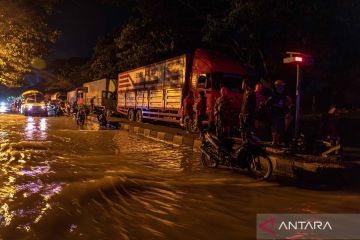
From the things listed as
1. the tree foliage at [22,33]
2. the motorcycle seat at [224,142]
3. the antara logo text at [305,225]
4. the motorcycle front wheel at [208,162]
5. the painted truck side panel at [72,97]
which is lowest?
the antara logo text at [305,225]

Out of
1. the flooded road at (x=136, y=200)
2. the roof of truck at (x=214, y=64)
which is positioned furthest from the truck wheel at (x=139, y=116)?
the flooded road at (x=136, y=200)

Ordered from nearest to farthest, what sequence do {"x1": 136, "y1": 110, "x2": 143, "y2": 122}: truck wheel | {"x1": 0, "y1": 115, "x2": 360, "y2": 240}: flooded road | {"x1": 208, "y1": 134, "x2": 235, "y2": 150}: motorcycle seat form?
{"x1": 0, "y1": 115, "x2": 360, "y2": 240}: flooded road, {"x1": 208, "y1": 134, "x2": 235, "y2": 150}: motorcycle seat, {"x1": 136, "y1": 110, "x2": 143, "y2": 122}: truck wheel

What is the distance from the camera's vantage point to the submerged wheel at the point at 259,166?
8008 millimetres

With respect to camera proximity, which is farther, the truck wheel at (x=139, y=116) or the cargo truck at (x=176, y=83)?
the truck wheel at (x=139, y=116)

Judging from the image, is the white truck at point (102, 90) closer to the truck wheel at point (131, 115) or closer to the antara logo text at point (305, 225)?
the truck wheel at point (131, 115)

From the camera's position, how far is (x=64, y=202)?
5.98 metres

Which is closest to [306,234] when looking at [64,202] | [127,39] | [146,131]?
[64,202]

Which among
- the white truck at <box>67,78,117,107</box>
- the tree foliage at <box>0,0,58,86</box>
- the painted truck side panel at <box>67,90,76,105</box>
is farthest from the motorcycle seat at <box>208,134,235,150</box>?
the painted truck side panel at <box>67,90,76,105</box>

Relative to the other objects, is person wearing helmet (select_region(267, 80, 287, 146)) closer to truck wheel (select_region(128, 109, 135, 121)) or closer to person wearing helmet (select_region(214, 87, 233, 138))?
person wearing helmet (select_region(214, 87, 233, 138))

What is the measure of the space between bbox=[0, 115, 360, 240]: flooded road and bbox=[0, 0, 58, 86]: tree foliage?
8.25 m

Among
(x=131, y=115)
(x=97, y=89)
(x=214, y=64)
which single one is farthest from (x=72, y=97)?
Result: (x=214, y=64)

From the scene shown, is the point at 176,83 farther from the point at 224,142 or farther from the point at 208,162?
the point at 224,142

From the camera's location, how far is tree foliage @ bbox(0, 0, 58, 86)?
53.3 feet

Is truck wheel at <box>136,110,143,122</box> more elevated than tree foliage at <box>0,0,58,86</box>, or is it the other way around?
tree foliage at <box>0,0,58,86</box>
